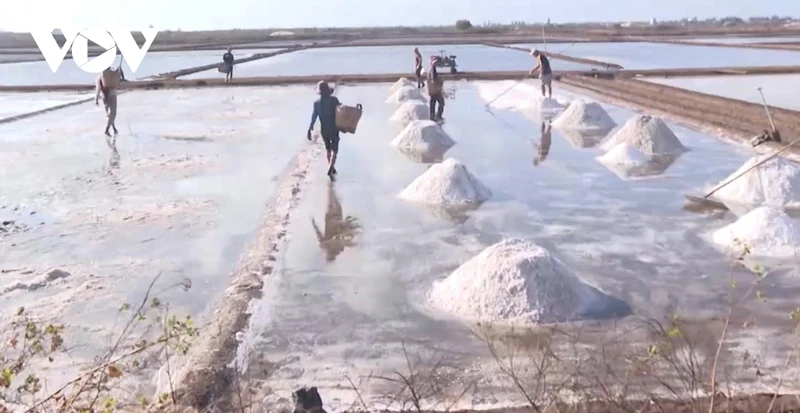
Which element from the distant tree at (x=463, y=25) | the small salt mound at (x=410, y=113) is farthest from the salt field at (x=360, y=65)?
the distant tree at (x=463, y=25)

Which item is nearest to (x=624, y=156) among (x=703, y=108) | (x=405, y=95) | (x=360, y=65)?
(x=703, y=108)

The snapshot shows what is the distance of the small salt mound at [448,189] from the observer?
26.7 ft

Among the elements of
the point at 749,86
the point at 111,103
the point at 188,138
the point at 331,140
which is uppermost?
the point at 111,103

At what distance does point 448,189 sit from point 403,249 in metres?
1.72

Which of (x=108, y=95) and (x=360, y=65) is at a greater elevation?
(x=108, y=95)

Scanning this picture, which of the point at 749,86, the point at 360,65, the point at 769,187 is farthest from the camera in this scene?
the point at 360,65

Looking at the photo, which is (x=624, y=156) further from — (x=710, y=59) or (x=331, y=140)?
(x=710, y=59)

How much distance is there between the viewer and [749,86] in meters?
20.6

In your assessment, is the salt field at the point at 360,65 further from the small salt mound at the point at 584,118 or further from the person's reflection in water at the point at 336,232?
the person's reflection in water at the point at 336,232

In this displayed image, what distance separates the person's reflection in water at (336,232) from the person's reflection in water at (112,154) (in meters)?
3.90

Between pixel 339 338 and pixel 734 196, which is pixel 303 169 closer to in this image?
pixel 734 196

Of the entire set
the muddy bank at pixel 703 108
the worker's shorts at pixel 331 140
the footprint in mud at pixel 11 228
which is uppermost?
the worker's shorts at pixel 331 140

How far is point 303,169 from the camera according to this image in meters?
10.2

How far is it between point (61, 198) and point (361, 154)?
3885 millimetres
